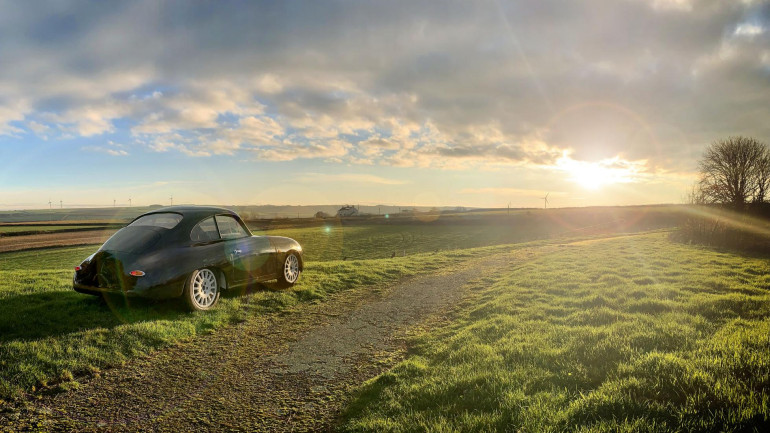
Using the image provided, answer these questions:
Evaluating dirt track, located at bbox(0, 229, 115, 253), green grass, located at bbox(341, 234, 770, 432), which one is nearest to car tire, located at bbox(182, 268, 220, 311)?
green grass, located at bbox(341, 234, 770, 432)

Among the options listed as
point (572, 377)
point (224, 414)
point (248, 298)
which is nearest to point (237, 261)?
point (248, 298)

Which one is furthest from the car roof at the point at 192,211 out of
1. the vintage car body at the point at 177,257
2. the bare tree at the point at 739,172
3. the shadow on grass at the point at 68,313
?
the bare tree at the point at 739,172

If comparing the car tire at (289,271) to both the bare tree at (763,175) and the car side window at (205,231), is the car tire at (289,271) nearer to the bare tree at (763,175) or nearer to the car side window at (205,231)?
the car side window at (205,231)

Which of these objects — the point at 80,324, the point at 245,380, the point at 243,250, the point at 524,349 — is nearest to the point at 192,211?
the point at 243,250

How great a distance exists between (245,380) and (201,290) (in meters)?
3.40

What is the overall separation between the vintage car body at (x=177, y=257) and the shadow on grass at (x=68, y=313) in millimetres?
398

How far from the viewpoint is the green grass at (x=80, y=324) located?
16.8ft

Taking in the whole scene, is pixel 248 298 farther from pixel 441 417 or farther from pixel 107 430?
pixel 441 417

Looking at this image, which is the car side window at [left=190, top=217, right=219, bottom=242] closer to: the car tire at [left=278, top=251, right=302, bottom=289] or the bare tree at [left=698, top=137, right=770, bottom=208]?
the car tire at [left=278, top=251, right=302, bottom=289]

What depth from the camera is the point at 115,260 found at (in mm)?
7156

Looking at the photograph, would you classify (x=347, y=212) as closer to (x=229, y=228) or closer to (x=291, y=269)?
(x=291, y=269)

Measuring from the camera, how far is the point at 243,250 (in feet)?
29.1

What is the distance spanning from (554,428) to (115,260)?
7450 millimetres

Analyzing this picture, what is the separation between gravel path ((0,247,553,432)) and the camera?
4.13 metres
